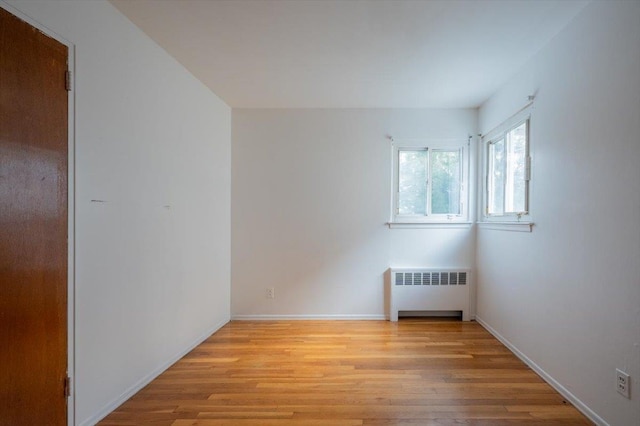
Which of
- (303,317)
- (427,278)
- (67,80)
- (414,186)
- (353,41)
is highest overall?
(353,41)

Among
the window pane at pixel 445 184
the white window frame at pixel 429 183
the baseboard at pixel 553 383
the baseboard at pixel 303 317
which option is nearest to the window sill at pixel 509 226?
the white window frame at pixel 429 183

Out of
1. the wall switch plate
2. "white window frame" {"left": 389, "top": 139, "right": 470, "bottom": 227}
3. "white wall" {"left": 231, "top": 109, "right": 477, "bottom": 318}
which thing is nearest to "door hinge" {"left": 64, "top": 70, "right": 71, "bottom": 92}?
"white wall" {"left": 231, "top": 109, "right": 477, "bottom": 318}

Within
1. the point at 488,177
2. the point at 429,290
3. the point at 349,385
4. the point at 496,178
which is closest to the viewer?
the point at 349,385

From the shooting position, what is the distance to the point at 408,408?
79.2 inches

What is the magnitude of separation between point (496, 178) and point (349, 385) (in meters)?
2.58

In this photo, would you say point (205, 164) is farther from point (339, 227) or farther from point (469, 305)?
point (469, 305)

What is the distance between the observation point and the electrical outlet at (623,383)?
1.64 m

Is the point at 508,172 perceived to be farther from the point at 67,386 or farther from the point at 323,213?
the point at 67,386

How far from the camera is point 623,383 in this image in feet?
5.49

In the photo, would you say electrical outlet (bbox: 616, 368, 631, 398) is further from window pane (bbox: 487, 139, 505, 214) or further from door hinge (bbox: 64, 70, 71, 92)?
door hinge (bbox: 64, 70, 71, 92)

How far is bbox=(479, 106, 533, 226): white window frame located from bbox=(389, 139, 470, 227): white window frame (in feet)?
0.66

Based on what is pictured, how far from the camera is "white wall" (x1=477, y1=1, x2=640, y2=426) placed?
1.66 metres

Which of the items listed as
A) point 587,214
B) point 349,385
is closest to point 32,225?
point 349,385

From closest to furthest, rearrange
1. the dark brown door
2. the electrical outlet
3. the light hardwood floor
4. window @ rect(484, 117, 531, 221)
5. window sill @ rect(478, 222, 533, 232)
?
the dark brown door < the electrical outlet < the light hardwood floor < window sill @ rect(478, 222, 533, 232) < window @ rect(484, 117, 531, 221)
